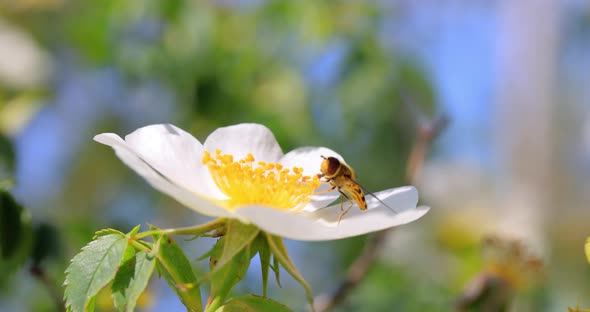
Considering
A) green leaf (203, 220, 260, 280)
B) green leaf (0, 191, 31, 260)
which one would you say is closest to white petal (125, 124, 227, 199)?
green leaf (203, 220, 260, 280)

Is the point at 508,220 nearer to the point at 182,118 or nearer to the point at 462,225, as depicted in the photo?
the point at 462,225

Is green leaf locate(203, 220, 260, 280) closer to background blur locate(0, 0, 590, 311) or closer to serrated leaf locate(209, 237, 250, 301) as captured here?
serrated leaf locate(209, 237, 250, 301)

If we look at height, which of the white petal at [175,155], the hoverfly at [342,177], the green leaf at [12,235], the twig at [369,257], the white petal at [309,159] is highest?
the white petal at [175,155]

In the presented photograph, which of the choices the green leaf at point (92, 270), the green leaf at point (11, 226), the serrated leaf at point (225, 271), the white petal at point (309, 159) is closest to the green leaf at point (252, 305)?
the serrated leaf at point (225, 271)

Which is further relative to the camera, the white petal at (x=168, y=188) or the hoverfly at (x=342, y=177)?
the hoverfly at (x=342, y=177)

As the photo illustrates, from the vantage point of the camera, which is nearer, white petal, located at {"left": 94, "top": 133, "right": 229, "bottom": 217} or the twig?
white petal, located at {"left": 94, "top": 133, "right": 229, "bottom": 217}

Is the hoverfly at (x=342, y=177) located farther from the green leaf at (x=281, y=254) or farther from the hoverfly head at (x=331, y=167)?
the green leaf at (x=281, y=254)

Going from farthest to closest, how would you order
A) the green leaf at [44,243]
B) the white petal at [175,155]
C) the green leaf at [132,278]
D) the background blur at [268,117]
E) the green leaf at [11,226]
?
the background blur at [268,117]
the green leaf at [44,243]
the green leaf at [11,226]
the white petal at [175,155]
the green leaf at [132,278]
